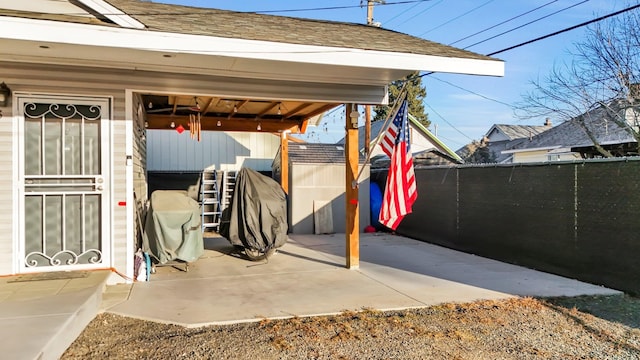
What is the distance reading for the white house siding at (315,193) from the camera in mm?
12188

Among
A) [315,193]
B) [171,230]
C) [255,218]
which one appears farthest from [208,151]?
[171,230]

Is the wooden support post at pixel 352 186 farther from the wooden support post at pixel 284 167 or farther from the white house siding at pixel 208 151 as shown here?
the white house siding at pixel 208 151

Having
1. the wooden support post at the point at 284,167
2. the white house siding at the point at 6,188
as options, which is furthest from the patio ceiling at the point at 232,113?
the white house siding at the point at 6,188

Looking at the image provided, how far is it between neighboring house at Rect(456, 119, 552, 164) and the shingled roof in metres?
24.7

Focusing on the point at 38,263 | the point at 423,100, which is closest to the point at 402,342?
the point at 38,263

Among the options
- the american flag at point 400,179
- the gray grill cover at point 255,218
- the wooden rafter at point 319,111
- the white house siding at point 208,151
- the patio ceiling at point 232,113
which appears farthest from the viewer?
the white house siding at point 208,151

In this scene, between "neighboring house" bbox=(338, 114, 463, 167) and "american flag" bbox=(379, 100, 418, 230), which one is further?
"neighboring house" bbox=(338, 114, 463, 167)

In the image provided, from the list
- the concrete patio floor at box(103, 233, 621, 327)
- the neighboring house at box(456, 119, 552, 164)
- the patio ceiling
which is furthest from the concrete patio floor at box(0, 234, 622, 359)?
the neighboring house at box(456, 119, 552, 164)

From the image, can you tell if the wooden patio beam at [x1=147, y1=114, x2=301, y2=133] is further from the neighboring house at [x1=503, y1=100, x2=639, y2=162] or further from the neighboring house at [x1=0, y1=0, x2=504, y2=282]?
the neighboring house at [x1=503, y1=100, x2=639, y2=162]

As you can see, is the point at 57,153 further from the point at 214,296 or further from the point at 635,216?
the point at 635,216

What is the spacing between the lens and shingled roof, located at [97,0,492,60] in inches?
211

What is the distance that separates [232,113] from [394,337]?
7.29 meters

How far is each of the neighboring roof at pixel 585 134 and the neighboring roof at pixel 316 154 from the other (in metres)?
6.79

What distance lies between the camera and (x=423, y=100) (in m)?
39.0
